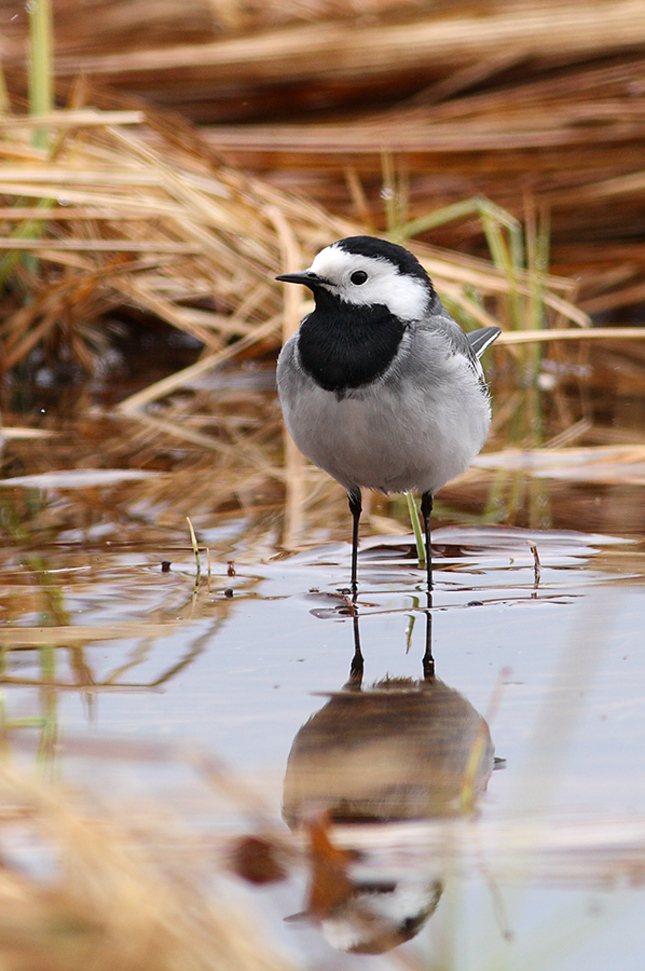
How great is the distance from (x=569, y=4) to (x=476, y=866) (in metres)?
6.59

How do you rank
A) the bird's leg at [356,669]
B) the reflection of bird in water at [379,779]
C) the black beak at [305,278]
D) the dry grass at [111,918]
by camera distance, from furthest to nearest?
the black beak at [305,278] → the bird's leg at [356,669] → the reflection of bird in water at [379,779] → the dry grass at [111,918]

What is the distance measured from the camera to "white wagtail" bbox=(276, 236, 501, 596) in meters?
2.97

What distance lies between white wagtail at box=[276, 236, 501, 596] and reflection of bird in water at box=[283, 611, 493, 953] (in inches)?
25.9

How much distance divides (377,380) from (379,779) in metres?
1.25

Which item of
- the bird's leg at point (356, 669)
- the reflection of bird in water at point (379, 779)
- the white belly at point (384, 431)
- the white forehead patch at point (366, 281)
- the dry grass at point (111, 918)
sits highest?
the white forehead patch at point (366, 281)

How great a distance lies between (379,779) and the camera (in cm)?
192

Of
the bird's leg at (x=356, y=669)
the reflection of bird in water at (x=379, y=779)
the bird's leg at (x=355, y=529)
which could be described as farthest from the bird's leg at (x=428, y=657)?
the bird's leg at (x=355, y=529)

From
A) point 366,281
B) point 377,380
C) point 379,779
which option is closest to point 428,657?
point 379,779

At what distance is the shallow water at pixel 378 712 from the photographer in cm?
155

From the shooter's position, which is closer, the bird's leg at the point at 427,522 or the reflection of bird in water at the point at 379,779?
the reflection of bird in water at the point at 379,779

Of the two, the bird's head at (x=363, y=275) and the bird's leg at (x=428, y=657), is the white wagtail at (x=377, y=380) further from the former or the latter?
the bird's leg at (x=428, y=657)

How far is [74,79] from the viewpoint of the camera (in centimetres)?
756

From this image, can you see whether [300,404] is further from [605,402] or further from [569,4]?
[569,4]

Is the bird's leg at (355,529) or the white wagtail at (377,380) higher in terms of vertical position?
the white wagtail at (377,380)
